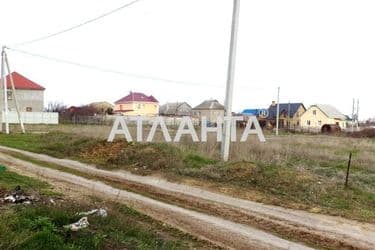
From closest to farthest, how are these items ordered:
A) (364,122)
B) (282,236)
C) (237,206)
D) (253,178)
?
(282,236)
(237,206)
(253,178)
(364,122)

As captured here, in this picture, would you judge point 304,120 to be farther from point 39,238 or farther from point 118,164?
point 39,238

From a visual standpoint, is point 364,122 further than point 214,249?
Yes

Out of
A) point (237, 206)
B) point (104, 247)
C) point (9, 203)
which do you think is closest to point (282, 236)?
point (237, 206)

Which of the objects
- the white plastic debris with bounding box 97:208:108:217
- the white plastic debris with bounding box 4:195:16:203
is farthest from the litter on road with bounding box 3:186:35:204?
the white plastic debris with bounding box 97:208:108:217

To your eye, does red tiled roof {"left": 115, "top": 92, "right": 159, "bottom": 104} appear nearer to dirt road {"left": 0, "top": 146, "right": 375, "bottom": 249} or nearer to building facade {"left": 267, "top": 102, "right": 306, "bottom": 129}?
building facade {"left": 267, "top": 102, "right": 306, "bottom": 129}

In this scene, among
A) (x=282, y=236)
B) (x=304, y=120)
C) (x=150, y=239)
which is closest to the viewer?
(x=150, y=239)

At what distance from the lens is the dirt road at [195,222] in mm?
6973

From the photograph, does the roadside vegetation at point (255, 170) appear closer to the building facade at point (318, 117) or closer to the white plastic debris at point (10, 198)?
the white plastic debris at point (10, 198)

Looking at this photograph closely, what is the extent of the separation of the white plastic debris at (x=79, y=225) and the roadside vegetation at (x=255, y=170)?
4981 millimetres

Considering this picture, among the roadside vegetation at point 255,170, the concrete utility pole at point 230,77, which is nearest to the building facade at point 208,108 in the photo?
the roadside vegetation at point 255,170

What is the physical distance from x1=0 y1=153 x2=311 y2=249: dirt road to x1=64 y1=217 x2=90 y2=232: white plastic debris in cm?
174

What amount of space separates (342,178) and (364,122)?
10832 cm

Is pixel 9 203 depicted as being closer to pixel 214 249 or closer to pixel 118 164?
pixel 214 249

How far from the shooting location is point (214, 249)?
259 inches
